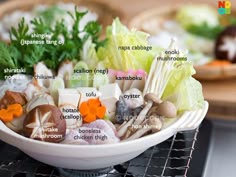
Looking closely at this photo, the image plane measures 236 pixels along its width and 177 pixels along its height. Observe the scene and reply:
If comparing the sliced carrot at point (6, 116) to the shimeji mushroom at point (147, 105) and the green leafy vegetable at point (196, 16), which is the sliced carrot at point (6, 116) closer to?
the shimeji mushroom at point (147, 105)

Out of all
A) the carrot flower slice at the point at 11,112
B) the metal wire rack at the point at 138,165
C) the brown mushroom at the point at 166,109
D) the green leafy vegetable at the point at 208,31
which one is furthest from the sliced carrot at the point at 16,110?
the green leafy vegetable at the point at 208,31

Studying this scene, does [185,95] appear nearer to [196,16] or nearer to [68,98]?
[68,98]

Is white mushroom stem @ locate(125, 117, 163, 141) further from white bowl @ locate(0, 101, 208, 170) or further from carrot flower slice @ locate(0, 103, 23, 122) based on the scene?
carrot flower slice @ locate(0, 103, 23, 122)

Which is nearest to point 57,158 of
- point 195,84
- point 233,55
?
point 195,84

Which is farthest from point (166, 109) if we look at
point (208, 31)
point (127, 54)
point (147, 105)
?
point (208, 31)

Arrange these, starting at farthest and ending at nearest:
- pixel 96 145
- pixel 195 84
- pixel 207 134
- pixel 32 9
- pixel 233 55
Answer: pixel 32 9, pixel 233 55, pixel 207 134, pixel 195 84, pixel 96 145

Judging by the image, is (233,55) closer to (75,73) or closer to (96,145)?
(75,73)
